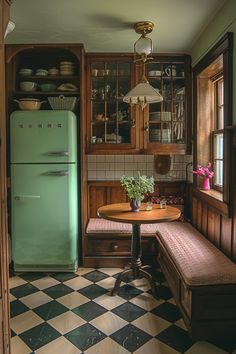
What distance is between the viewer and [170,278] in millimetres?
2701

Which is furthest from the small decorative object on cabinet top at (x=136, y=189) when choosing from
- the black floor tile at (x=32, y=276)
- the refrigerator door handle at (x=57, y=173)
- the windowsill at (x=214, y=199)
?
the black floor tile at (x=32, y=276)

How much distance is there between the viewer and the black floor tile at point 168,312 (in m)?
2.40

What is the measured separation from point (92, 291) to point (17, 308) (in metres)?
0.65

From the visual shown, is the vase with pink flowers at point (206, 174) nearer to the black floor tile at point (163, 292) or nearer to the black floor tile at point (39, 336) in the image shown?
the black floor tile at point (163, 292)

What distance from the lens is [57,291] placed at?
2869mm

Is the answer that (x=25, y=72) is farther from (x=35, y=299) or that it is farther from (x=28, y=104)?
(x=35, y=299)

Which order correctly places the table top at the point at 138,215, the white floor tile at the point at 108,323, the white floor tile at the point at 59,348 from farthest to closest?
1. the table top at the point at 138,215
2. the white floor tile at the point at 108,323
3. the white floor tile at the point at 59,348

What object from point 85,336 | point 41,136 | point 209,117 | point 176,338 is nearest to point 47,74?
point 41,136

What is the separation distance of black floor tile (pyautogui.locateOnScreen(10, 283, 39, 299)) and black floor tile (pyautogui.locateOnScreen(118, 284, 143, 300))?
2.53 ft

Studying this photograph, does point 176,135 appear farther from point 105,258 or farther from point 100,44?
point 105,258

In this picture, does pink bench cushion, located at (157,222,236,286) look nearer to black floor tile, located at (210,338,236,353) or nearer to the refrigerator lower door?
black floor tile, located at (210,338,236,353)

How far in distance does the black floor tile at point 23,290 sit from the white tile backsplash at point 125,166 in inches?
56.9

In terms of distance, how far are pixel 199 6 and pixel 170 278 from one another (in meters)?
2.18

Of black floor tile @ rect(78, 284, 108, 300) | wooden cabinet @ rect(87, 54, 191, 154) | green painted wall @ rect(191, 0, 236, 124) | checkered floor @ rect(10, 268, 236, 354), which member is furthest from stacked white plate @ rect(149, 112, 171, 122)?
black floor tile @ rect(78, 284, 108, 300)
